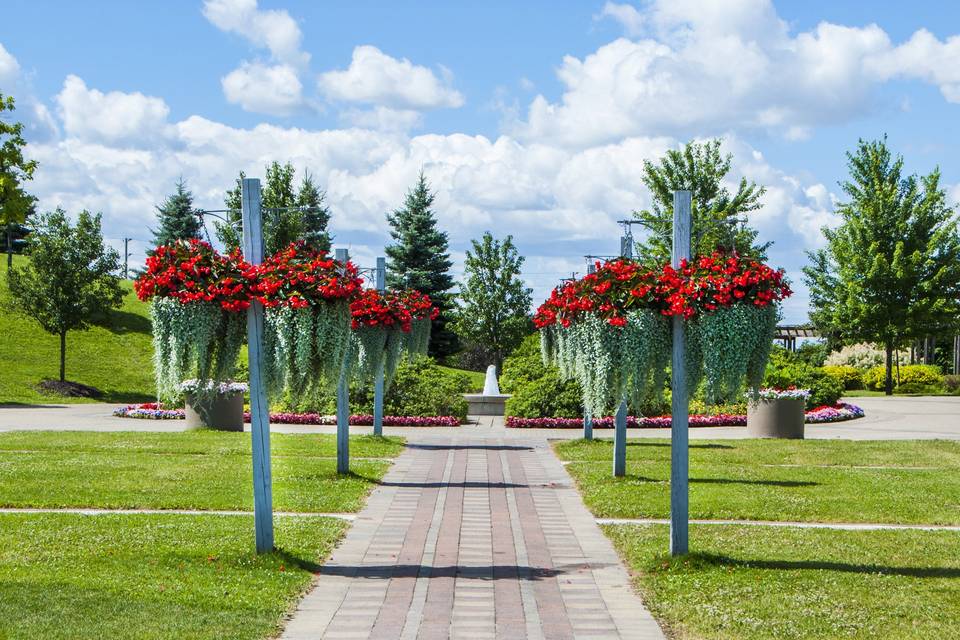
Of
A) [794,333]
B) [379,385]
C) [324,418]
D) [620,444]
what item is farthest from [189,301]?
[794,333]

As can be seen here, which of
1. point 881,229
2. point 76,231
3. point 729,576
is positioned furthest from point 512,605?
point 881,229

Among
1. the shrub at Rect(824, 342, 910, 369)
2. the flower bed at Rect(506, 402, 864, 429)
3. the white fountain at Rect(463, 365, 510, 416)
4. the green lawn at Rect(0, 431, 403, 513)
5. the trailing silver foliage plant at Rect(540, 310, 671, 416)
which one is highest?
the shrub at Rect(824, 342, 910, 369)

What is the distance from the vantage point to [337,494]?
43.2 ft

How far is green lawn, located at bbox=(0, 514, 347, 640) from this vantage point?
707 centimetres

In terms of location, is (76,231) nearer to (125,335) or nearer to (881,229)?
(125,335)

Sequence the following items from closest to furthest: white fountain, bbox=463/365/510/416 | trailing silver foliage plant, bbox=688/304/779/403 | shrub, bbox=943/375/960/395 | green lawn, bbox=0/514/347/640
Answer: green lawn, bbox=0/514/347/640 < trailing silver foliage plant, bbox=688/304/779/403 < white fountain, bbox=463/365/510/416 < shrub, bbox=943/375/960/395

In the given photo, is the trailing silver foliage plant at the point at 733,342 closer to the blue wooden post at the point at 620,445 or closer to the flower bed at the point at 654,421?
the blue wooden post at the point at 620,445

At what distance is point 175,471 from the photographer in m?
15.0

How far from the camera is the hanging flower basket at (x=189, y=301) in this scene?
902 cm

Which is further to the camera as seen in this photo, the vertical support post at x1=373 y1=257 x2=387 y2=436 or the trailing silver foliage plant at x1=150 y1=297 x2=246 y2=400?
the vertical support post at x1=373 y1=257 x2=387 y2=436

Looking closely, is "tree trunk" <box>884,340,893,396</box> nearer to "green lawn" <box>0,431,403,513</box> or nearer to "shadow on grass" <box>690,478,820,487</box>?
"green lawn" <box>0,431,403,513</box>

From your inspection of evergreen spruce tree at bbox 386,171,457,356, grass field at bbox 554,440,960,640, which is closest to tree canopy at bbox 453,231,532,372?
evergreen spruce tree at bbox 386,171,457,356

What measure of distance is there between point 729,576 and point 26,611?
17.6 ft

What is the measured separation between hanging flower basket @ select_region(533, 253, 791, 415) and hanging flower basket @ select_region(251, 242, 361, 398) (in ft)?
7.27
